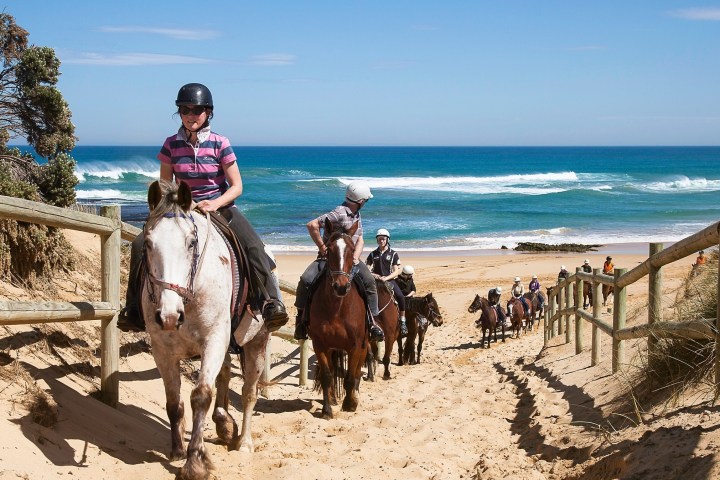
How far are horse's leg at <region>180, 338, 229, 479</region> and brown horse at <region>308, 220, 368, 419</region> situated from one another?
3247mm

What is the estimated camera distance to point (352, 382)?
9219 millimetres

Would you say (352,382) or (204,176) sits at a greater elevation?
(204,176)

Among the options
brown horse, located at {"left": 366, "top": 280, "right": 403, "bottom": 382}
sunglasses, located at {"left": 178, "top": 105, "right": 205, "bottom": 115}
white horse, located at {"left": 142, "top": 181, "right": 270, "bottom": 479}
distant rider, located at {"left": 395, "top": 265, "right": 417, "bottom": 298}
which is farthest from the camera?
distant rider, located at {"left": 395, "top": 265, "right": 417, "bottom": 298}

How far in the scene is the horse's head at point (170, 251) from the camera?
504 cm

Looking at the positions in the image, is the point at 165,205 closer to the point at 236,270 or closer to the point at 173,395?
the point at 236,270

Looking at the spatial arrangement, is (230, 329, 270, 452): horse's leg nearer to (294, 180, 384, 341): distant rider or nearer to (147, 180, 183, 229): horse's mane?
(147, 180, 183, 229): horse's mane

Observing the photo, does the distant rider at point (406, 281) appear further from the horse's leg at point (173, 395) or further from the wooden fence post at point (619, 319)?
the horse's leg at point (173, 395)

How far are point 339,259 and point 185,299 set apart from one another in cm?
353

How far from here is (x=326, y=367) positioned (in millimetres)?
9203

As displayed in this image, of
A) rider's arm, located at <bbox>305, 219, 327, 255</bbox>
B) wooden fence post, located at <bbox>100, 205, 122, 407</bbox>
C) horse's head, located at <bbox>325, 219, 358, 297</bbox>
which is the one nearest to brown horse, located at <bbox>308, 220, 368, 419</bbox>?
horse's head, located at <bbox>325, 219, 358, 297</bbox>

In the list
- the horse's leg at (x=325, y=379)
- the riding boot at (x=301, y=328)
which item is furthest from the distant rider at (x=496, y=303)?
the horse's leg at (x=325, y=379)

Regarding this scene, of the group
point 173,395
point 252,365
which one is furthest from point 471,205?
point 173,395

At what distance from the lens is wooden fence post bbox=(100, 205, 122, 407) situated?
264 inches

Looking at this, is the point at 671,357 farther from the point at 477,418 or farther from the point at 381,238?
the point at 381,238
